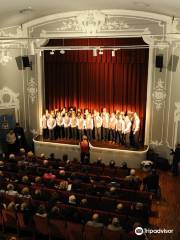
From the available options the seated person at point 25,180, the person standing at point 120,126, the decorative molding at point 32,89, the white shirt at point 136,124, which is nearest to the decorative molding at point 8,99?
the decorative molding at point 32,89

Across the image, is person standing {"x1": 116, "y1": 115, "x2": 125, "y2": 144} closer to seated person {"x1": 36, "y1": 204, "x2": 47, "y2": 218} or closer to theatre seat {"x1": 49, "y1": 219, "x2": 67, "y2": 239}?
seated person {"x1": 36, "y1": 204, "x2": 47, "y2": 218}

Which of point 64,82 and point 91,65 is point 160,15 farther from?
point 64,82

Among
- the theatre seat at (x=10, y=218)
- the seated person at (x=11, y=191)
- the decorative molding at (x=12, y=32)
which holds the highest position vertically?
the decorative molding at (x=12, y=32)

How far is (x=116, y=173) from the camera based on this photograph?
34.9 ft

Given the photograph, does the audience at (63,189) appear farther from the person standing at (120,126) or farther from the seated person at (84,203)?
the person standing at (120,126)

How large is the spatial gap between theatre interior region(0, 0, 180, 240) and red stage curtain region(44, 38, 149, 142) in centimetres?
4

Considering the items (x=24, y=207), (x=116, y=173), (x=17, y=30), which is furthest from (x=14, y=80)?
(x=24, y=207)

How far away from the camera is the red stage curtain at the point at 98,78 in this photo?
1282cm

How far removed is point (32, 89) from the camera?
13984 millimetres

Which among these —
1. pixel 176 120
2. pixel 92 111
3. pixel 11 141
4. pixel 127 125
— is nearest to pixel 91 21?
pixel 92 111

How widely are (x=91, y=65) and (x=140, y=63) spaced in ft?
6.83

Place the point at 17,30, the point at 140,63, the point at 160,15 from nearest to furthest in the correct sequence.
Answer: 1. the point at 160,15
2. the point at 140,63
3. the point at 17,30

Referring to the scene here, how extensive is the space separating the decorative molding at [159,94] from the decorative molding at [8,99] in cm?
590

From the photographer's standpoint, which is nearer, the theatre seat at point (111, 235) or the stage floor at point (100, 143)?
the theatre seat at point (111, 235)
